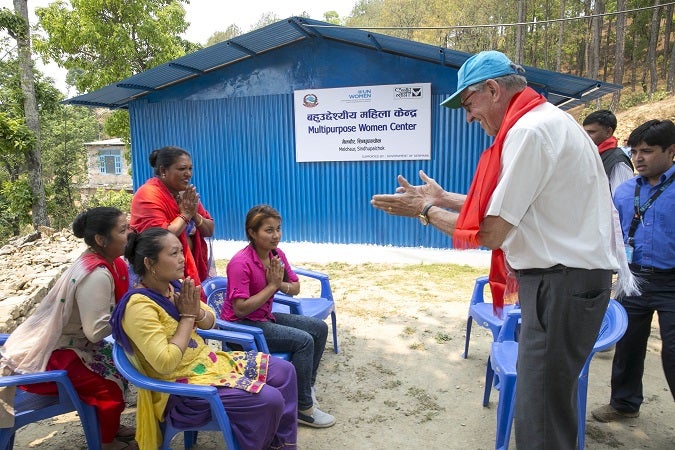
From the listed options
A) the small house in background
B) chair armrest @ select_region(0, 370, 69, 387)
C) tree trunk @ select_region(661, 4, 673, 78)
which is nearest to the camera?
chair armrest @ select_region(0, 370, 69, 387)

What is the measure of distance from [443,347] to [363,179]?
4.10 meters

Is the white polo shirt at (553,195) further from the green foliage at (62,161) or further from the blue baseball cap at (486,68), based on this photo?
the green foliage at (62,161)

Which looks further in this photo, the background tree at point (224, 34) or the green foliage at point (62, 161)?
the background tree at point (224, 34)

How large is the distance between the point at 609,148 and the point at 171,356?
3476 millimetres

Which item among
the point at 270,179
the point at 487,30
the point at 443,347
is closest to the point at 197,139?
the point at 270,179

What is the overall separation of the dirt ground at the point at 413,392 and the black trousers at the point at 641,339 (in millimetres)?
190

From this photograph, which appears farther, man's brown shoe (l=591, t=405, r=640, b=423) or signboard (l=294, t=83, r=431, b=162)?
signboard (l=294, t=83, r=431, b=162)

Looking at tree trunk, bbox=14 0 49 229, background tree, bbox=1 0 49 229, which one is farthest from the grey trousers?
tree trunk, bbox=14 0 49 229

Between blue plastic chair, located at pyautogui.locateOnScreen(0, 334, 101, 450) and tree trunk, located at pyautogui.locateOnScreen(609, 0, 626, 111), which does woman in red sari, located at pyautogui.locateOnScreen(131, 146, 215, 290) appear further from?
tree trunk, located at pyautogui.locateOnScreen(609, 0, 626, 111)

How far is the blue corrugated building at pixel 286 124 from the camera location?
288 inches

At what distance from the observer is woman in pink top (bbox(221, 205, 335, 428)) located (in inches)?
117

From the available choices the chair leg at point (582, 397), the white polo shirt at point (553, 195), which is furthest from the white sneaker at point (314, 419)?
the white polo shirt at point (553, 195)

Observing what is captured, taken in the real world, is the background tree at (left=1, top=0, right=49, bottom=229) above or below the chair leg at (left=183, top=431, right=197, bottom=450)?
above

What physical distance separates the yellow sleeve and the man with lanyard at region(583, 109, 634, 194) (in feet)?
10.7
